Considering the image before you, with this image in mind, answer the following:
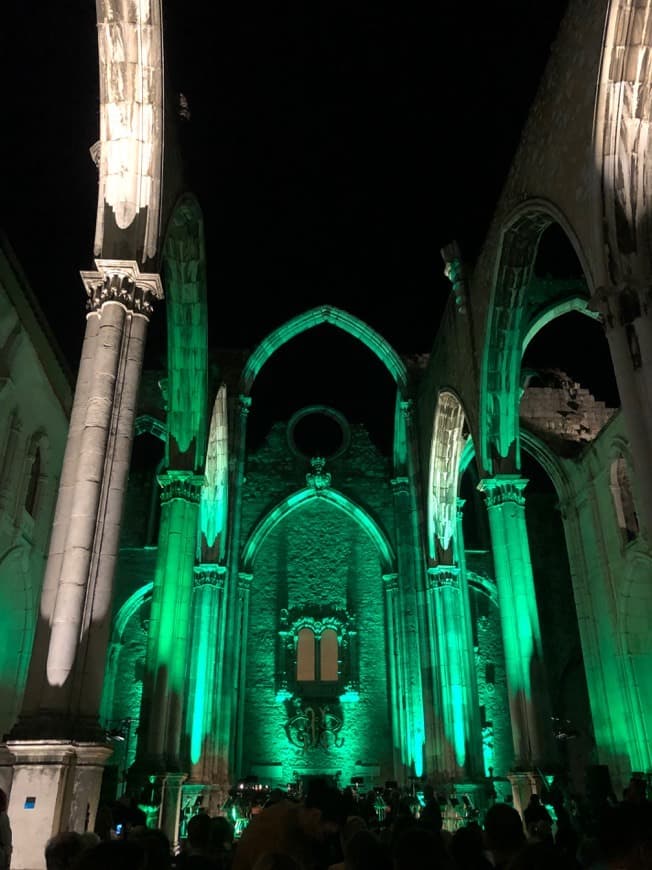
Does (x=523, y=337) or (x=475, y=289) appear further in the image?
(x=475, y=289)

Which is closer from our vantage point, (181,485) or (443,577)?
(181,485)

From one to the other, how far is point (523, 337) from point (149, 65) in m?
7.56

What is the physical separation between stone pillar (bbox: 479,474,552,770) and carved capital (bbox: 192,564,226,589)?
655 centimetres

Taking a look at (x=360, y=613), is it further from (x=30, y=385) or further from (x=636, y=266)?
A: (x=636, y=266)

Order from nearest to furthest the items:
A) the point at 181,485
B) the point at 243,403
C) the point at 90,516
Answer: the point at 90,516 → the point at 181,485 → the point at 243,403

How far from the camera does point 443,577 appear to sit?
16.5 metres

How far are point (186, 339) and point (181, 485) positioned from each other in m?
2.75

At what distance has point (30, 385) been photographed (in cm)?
1456

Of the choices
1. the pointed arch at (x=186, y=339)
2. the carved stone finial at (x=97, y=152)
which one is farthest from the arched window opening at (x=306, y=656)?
the carved stone finial at (x=97, y=152)

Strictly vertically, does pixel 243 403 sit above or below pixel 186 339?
above

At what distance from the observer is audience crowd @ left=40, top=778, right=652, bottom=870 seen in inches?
77.9

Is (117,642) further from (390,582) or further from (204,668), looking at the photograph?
(390,582)

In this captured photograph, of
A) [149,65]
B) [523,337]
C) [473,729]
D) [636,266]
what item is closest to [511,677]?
[473,729]

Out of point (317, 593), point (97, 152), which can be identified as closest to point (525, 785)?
point (317, 593)
